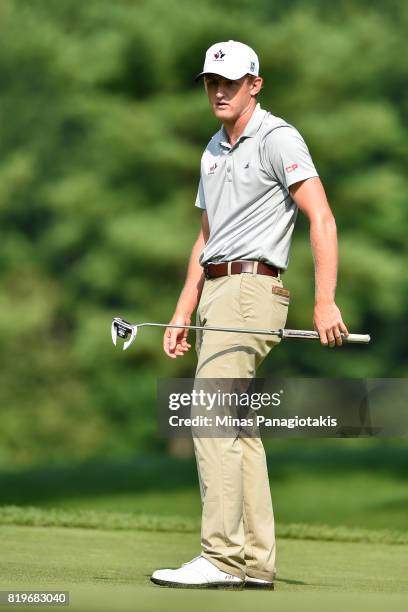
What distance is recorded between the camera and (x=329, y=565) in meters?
5.70

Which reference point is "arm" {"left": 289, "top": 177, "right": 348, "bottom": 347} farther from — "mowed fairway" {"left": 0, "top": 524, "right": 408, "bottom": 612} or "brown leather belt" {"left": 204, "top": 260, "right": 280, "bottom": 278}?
"mowed fairway" {"left": 0, "top": 524, "right": 408, "bottom": 612}

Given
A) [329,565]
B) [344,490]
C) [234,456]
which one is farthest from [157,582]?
[344,490]

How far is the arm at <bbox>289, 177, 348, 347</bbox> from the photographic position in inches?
180

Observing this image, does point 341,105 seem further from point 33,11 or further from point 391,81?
point 33,11

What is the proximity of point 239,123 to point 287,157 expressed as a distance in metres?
0.29

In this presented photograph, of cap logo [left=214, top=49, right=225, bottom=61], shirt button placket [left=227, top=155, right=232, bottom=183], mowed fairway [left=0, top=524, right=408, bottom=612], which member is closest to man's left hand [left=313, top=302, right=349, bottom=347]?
shirt button placket [left=227, top=155, right=232, bottom=183]

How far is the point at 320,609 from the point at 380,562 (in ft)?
7.28

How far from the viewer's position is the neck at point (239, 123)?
487 centimetres

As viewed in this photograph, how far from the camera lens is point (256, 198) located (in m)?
4.79

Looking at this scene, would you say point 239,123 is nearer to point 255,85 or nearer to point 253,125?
point 253,125

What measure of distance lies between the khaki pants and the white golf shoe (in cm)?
3

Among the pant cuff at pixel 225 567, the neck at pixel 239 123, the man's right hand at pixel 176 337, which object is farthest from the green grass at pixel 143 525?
the neck at pixel 239 123

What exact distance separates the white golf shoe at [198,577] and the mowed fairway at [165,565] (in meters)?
0.07

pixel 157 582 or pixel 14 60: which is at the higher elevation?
pixel 14 60
